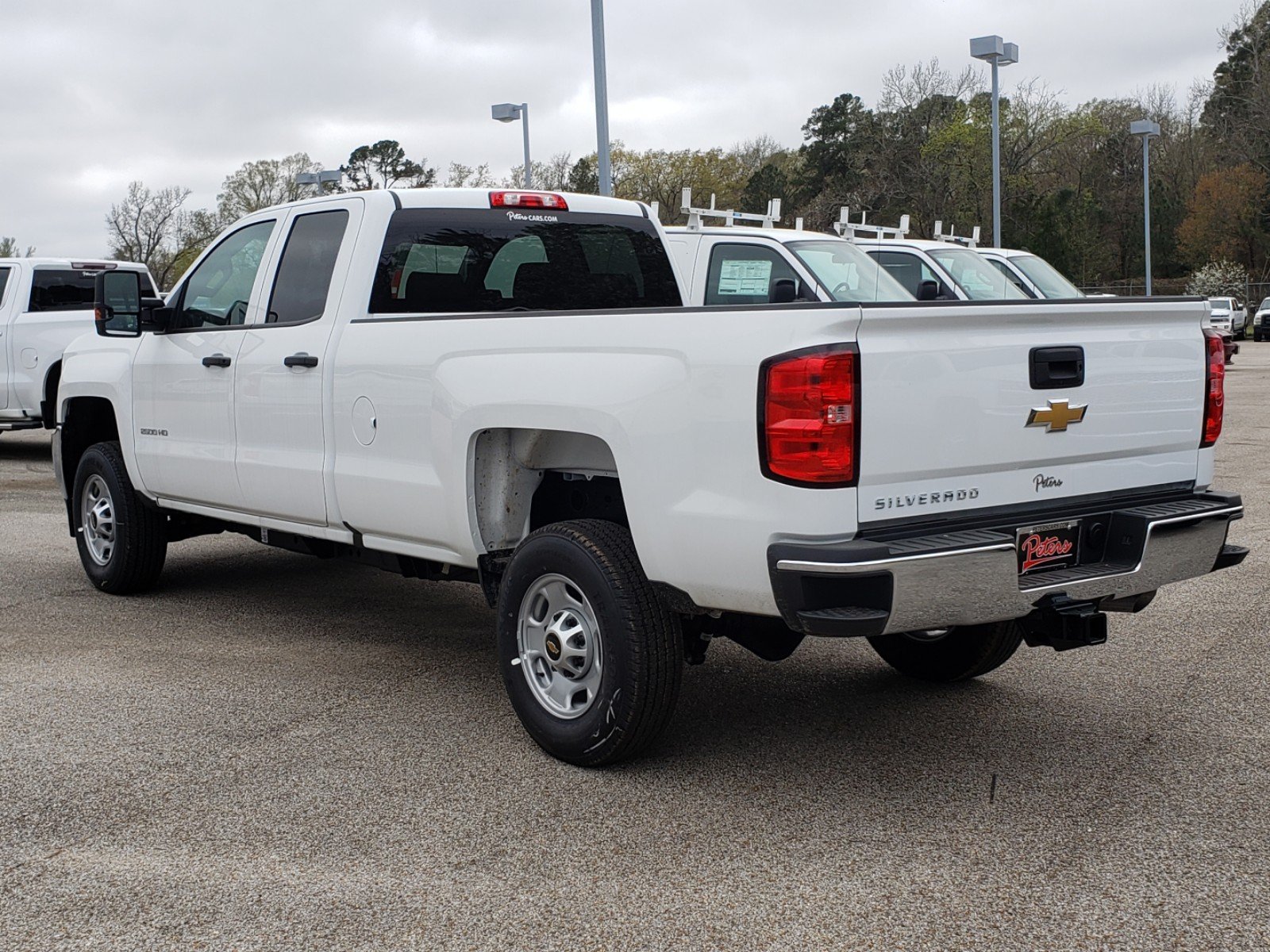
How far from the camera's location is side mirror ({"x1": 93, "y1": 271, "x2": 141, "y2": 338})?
6.82 meters

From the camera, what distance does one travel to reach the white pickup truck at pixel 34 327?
1448cm

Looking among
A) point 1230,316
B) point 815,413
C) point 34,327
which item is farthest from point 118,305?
point 1230,316

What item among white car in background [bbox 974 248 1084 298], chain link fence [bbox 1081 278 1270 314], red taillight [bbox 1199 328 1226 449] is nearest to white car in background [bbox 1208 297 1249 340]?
chain link fence [bbox 1081 278 1270 314]

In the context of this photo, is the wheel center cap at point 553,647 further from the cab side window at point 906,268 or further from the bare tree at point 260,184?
the bare tree at point 260,184

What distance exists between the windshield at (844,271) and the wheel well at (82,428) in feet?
21.2

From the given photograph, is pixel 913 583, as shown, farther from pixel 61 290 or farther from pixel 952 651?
pixel 61 290

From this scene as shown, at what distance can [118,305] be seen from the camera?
683 cm

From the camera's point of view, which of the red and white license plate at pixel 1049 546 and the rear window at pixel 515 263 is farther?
the rear window at pixel 515 263

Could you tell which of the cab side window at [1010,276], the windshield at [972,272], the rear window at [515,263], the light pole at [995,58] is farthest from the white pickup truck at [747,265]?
the light pole at [995,58]

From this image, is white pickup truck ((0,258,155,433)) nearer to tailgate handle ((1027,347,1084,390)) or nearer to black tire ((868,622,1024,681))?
black tire ((868,622,1024,681))

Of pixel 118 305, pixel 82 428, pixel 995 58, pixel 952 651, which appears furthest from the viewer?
pixel 995 58

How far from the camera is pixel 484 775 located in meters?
4.60

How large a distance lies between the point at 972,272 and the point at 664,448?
480 inches

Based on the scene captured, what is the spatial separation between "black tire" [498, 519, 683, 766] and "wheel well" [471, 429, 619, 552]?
0.96 ft
